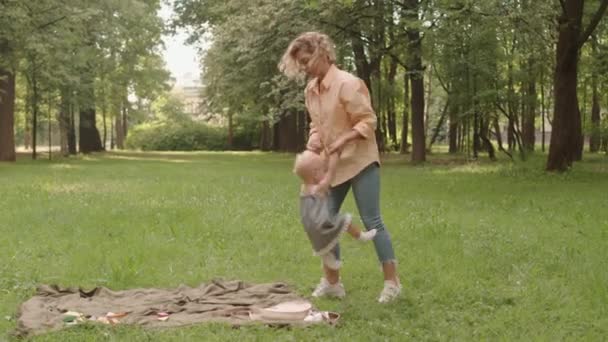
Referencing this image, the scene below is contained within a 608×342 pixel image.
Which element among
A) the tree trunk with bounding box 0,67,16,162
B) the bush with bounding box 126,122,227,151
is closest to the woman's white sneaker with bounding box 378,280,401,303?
the tree trunk with bounding box 0,67,16,162

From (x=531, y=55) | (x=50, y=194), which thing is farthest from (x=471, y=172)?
(x=50, y=194)

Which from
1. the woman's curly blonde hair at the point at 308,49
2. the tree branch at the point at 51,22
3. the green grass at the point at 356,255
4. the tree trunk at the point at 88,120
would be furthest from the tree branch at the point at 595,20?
the tree trunk at the point at 88,120

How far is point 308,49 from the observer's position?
5.93 m

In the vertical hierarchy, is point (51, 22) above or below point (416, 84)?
above

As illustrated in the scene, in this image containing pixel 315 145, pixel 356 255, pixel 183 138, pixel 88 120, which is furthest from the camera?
pixel 183 138

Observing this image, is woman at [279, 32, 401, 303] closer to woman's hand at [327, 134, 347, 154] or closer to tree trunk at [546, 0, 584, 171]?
woman's hand at [327, 134, 347, 154]

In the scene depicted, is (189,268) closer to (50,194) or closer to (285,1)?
(50,194)

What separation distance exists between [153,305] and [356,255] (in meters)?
2.91

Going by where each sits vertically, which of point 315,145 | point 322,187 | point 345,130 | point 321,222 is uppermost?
point 345,130

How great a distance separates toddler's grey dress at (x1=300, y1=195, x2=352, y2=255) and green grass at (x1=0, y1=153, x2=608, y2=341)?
0.55 meters

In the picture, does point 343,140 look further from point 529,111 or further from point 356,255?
point 529,111

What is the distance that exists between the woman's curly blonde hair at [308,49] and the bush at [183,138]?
51837 mm

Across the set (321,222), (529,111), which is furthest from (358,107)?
(529,111)

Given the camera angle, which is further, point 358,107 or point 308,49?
point 308,49
